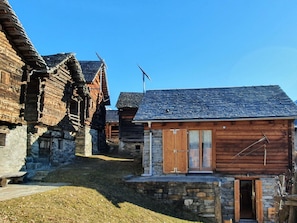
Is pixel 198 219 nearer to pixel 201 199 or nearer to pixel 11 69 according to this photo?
pixel 201 199

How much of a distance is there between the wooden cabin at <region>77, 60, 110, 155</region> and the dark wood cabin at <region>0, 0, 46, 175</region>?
30.6 ft

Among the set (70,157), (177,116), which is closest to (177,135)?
(177,116)

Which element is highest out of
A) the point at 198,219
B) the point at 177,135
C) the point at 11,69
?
the point at 11,69

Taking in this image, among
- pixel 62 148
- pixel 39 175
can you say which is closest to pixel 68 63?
pixel 62 148

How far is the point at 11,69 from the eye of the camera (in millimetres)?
12836

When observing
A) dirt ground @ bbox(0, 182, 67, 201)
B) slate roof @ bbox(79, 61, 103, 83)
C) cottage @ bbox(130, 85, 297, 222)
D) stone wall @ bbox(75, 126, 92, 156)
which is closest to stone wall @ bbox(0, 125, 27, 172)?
dirt ground @ bbox(0, 182, 67, 201)

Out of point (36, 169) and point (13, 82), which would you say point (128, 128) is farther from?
point (13, 82)

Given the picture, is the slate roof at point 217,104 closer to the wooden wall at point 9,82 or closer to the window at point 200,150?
the window at point 200,150

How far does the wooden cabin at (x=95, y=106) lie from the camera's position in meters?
24.1

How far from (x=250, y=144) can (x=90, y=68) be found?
16.1m

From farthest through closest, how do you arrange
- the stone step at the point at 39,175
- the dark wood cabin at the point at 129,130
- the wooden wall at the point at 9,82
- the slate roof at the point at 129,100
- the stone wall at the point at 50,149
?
1. the slate roof at the point at 129,100
2. the dark wood cabin at the point at 129,130
3. the stone wall at the point at 50,149
4. the stone step at the point at 39,175
5. the wooden wall at the point at 9,82

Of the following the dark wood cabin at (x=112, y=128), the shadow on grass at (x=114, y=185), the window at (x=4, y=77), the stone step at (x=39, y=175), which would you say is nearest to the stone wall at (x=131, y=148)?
the dark wood cabin at (x=112, y=128)

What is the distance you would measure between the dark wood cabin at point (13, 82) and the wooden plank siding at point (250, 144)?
852cm

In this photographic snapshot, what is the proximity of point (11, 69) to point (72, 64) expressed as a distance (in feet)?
23.6
